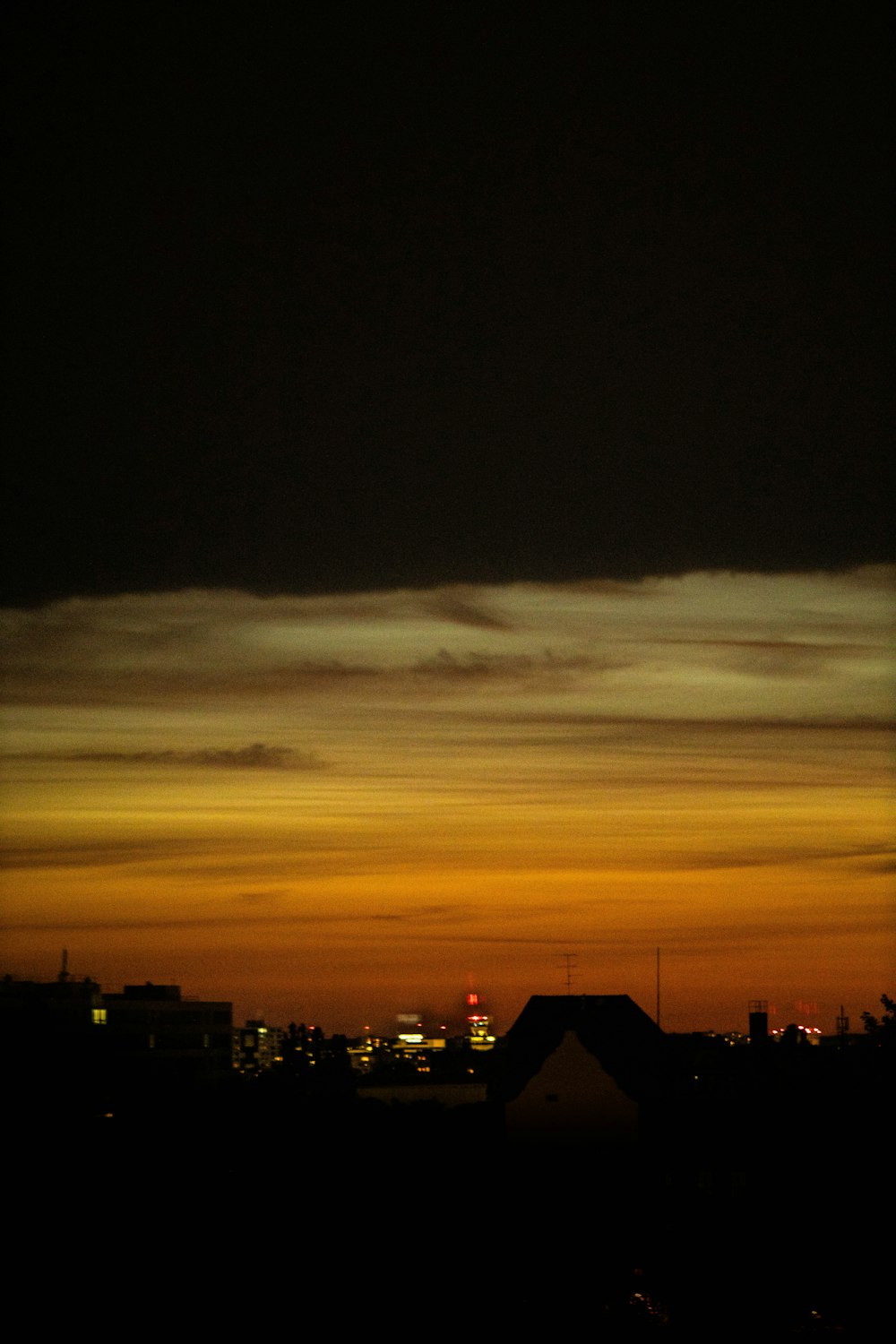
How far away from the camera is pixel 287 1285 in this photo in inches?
970

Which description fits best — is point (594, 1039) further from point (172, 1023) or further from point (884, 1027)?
point (172, 1023)

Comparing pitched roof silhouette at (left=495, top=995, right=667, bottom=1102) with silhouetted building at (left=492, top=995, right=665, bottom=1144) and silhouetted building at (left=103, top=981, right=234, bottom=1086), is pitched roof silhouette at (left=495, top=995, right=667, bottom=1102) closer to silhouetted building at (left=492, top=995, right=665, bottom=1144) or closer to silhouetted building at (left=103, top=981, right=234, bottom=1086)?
silhouetted building at (left=492, top=995, right=665, bottom=1144)

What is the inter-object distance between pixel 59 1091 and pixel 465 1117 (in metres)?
15.9

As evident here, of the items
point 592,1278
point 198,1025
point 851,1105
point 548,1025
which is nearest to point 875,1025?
point 548,1025

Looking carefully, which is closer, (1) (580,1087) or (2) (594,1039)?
(1) (580,1087)

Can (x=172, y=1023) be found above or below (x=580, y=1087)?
above

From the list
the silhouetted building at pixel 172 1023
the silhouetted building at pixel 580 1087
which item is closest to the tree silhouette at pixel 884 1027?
the silhouetted building at pixel 580 1087

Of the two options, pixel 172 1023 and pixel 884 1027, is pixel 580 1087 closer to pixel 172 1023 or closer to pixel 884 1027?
pixel 884 1027

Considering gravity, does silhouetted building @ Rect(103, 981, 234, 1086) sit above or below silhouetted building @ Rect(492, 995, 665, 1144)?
above

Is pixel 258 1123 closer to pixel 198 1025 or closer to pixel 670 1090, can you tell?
pixel 670 1090

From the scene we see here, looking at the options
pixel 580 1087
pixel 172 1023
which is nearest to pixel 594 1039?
pixel 580 1087

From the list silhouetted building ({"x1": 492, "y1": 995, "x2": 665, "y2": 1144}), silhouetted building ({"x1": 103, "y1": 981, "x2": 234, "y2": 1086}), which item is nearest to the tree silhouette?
silhouetted building ({"x1": 492, "y1": 995, "x2": 665, "y2": 1144})

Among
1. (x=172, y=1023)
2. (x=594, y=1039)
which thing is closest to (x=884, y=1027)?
(x=594, y=1039)

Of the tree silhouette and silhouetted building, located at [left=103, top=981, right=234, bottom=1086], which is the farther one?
silhouetted building, located at [left=103, top=981, right=234, bottom=1086]
